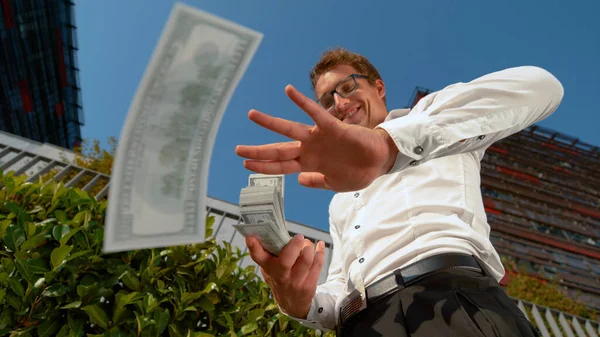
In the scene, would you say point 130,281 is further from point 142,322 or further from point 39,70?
point 39,70

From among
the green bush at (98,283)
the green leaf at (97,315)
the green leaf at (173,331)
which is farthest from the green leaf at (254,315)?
the green leaf at (97,315)

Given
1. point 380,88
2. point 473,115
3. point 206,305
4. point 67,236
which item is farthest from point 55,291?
point 380,88

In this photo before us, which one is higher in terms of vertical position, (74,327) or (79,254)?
(79,254)

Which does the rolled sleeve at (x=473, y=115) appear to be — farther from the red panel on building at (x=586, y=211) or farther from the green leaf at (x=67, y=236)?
the red panel on building at (x=586, y=211)

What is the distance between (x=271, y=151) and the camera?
0.79 metres

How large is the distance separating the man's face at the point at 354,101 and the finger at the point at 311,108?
90 cm

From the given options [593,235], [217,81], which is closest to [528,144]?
[593,235]

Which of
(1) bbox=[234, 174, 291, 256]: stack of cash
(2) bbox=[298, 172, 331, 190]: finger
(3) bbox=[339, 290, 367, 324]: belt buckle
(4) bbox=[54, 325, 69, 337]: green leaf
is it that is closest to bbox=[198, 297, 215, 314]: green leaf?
(4) bbox=[54, 325, 69, 337]: green leaf

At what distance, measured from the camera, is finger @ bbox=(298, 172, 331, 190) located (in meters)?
0.88

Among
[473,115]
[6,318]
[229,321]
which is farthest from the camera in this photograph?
[229,321]

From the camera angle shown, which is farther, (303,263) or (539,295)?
(539,295)

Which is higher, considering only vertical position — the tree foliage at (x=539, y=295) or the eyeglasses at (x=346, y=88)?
the eyeglasses at (x=346, y=88)

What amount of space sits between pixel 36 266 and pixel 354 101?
1.48 meters

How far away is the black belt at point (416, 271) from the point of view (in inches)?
34.4
